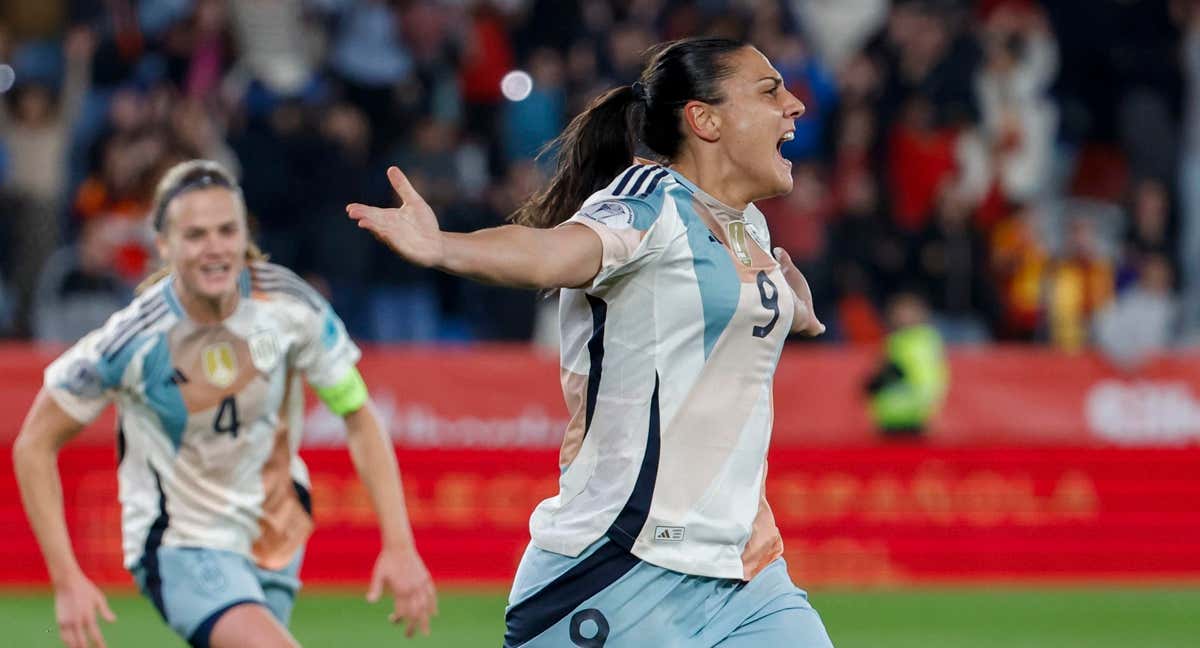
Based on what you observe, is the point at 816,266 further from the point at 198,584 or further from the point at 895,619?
the point at 198,584

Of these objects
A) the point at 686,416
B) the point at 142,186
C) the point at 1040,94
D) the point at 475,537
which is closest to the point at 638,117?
the point at 686,416

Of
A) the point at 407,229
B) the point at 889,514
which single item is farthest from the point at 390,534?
the point at 889,514

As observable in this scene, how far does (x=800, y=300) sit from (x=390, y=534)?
1.62 metres

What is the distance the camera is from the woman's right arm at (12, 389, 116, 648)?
588 cm

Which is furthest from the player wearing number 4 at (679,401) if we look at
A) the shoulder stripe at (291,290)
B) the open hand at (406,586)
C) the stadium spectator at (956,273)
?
the stadium spectator at (956,273)

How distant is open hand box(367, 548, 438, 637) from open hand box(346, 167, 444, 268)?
2006mm

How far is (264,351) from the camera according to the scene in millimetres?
6367

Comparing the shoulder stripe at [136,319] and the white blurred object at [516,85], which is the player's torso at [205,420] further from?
the white blurred object at [516,85]

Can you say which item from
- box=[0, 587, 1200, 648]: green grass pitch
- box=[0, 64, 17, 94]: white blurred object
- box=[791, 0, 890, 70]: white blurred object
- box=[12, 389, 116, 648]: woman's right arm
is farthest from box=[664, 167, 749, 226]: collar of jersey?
box=[791, 0, 890, 70]: white blurred object

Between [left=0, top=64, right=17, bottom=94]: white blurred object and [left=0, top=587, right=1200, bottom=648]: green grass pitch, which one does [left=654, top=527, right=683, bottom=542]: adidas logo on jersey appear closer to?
[left=0, top=587, right=1200, bottom=648]: green grass pitch

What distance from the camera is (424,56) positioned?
15719 millimetres

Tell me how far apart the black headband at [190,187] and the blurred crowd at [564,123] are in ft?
23.0

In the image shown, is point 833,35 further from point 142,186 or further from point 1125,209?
point 142,186

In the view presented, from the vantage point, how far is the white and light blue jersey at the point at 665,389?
15.1 feet
